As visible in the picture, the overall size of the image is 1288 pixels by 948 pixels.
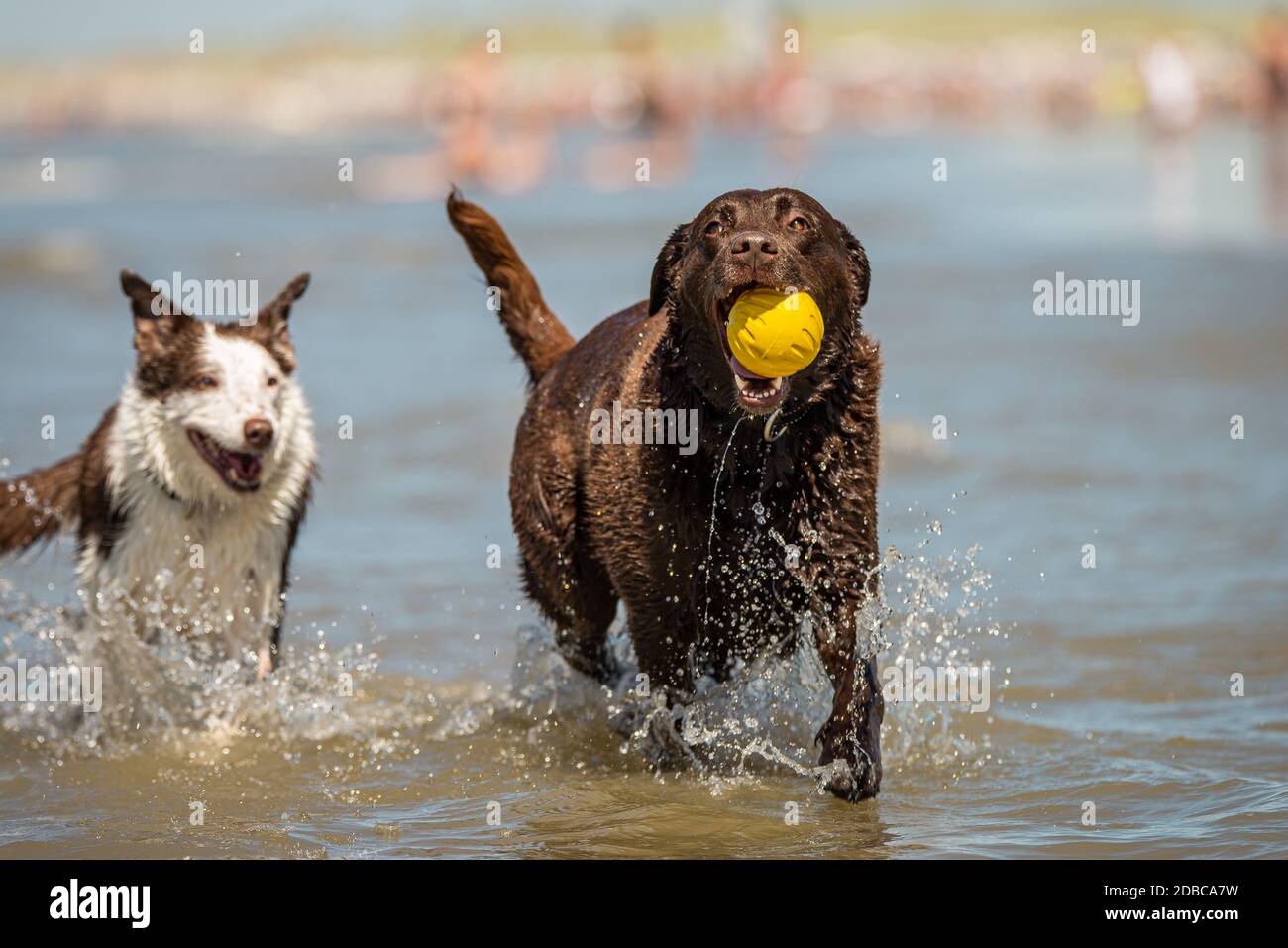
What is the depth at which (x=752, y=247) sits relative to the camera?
527 centimetres

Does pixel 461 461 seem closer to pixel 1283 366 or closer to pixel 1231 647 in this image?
pixel 1231 647

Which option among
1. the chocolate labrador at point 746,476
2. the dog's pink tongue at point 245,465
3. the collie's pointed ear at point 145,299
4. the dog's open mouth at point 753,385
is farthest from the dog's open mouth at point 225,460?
the dog's open mouth at point 753,385

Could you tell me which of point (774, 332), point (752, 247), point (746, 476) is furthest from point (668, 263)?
point (746, 476)

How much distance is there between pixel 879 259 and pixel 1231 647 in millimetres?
12142

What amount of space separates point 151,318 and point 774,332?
2.74 metres

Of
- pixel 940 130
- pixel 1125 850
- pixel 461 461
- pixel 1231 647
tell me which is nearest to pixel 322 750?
pixel 1125 850

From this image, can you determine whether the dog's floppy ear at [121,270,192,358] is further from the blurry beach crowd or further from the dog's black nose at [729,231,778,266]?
the blurry beach crowd

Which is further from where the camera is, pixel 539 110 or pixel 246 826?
pixel 539 110

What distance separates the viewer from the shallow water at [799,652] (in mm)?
5742

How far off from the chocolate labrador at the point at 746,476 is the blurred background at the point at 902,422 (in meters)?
0.50

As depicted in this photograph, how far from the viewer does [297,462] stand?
6945 millimetres

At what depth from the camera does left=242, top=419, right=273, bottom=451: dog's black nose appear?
21.6 feet

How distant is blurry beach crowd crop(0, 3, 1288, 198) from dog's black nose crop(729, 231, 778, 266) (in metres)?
7.30

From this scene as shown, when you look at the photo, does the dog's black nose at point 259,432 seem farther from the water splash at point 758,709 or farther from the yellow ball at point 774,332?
the yellow ball at point 774,332
